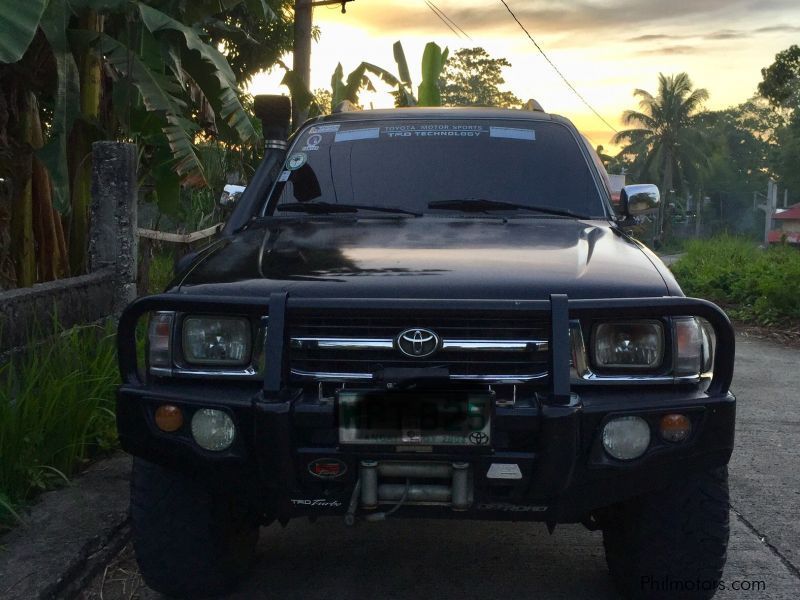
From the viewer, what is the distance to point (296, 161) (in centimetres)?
435

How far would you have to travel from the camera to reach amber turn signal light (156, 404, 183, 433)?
9.20ft

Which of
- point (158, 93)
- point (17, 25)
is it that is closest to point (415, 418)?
point (17, 25)

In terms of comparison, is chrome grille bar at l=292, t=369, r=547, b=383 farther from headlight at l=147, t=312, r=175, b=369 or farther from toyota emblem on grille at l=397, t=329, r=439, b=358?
headlight at l=147, t=312, r=175, b=369

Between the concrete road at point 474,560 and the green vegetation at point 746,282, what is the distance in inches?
309

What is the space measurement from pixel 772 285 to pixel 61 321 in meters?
9.39

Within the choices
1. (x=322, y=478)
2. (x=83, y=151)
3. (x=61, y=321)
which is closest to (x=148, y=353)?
(x=322, y=478)

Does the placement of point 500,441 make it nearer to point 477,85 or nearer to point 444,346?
point 444,346

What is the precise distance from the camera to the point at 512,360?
9.09 ft

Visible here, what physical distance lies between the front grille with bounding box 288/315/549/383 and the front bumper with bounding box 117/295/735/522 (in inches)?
3.0

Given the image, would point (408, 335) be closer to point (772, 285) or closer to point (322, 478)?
point (322, 478)

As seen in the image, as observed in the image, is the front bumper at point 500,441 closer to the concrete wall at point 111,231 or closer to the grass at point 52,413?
the grass at point 52,413

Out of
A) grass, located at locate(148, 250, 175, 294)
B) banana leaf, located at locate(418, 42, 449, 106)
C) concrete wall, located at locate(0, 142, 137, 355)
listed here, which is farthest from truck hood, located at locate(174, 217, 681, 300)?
banana leaf, located at locate(418, 42, 449, 106)

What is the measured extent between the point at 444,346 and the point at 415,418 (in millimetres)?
228
